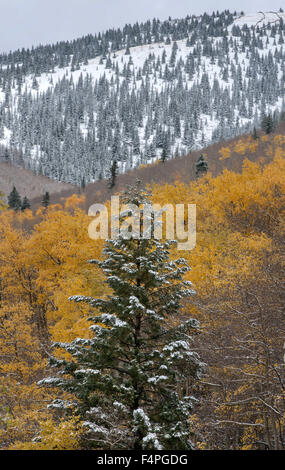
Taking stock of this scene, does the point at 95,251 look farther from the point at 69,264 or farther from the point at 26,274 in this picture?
the point at 26,274

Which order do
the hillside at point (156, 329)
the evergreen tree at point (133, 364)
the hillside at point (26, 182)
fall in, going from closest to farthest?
1. the evergreen tree at point (133, 364)
2. the hillside at point (156, 329)
3. the hillside at point (26, 182)

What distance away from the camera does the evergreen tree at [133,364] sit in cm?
788

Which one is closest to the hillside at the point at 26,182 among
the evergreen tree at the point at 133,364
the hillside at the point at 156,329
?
the hillside at the point at 156,329

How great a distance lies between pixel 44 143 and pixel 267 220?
183m

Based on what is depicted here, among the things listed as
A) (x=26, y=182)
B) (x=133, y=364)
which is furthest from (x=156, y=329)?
(x=26, y=182)

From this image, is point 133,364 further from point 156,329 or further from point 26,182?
point 26,182

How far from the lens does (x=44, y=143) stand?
623 feet

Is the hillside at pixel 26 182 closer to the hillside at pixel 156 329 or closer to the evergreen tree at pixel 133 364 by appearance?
the hillside at pixel 156 329

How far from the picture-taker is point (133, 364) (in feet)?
27.2

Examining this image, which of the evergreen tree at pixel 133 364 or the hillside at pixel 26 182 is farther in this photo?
the hillside at pixel 26 182

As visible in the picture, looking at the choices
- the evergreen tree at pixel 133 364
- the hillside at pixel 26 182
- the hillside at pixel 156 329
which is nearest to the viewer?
the evergreen tree at pixel 133 364

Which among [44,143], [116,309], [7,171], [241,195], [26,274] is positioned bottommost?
[116,309]

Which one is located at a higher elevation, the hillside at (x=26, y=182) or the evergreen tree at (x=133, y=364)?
the hillside at (x=26, y=182)

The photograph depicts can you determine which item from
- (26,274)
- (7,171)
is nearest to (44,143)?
(7,171)
